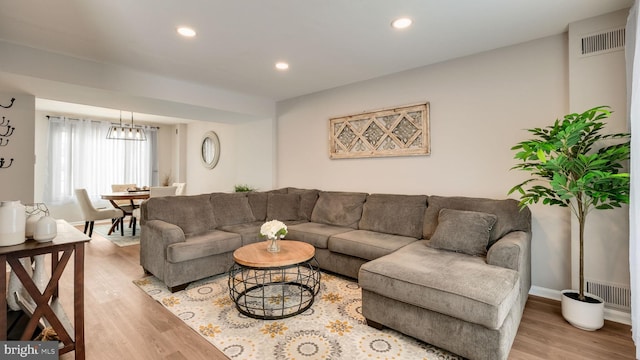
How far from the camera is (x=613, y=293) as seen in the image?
2289 millimetres

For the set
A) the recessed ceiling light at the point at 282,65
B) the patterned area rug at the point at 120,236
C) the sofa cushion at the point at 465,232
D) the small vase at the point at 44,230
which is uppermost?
the recessed ceiling light at the point at 282,65

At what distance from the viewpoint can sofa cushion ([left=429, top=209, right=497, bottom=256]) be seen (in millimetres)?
2410

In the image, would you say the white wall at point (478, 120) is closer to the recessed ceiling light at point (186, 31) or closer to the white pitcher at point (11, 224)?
the recessed ceiling light at point (186, 31)

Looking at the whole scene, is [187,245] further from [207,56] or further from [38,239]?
[207,56]

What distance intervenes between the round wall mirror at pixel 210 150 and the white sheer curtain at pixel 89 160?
59.6 inches

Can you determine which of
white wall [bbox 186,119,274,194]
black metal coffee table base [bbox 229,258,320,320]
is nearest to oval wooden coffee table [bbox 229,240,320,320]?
black metal coffee table base [bbox 229,258,320,320]

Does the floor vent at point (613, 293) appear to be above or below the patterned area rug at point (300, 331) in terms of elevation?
above

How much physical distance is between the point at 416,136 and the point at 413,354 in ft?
7.78

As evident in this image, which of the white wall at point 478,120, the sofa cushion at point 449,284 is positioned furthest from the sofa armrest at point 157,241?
the white wall at point 478,120

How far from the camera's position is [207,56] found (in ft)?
10.00

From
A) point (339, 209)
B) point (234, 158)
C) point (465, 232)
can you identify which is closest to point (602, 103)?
point (465, 232)

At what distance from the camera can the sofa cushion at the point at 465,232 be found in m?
2.41

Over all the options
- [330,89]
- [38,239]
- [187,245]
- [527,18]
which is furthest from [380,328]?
[330,89]

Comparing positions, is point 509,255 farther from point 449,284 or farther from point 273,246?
point 273,246
